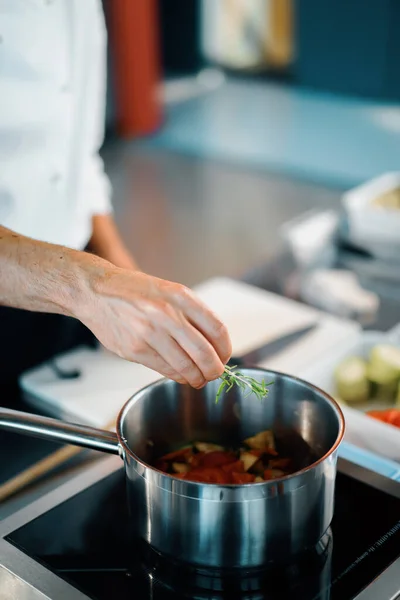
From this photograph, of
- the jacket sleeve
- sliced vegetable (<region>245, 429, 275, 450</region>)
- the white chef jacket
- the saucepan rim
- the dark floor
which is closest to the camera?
the saucepan rim

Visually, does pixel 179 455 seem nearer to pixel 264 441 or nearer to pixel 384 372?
pixel 264 441

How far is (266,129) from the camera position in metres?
5.26

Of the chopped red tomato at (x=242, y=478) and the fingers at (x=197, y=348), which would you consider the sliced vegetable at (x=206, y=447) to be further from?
the fingers at (x=197, y=348)

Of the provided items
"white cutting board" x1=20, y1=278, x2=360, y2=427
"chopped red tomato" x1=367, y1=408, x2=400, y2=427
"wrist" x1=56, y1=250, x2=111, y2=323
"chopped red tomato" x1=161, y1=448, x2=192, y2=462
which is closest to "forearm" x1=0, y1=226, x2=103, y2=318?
"wrist" x1=56, y1=250, x2=111, y2=323

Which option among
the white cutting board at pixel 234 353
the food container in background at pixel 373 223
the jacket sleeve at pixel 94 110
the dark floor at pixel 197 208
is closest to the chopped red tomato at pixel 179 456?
the white cutting board at pixel 234 353

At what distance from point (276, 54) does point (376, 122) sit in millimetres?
1707

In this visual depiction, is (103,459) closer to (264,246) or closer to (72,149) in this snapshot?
(72,149)

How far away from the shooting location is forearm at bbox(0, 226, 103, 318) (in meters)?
0.75

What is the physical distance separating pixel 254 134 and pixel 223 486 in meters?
4.62

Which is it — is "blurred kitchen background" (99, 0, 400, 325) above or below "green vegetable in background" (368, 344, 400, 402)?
below

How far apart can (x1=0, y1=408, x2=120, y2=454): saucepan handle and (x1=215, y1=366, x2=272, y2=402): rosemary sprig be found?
0.42 feet

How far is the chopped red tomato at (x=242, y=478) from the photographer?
80 centimetres

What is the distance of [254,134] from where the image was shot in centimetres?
511

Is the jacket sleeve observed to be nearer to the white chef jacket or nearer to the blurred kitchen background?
the white chef jacket
